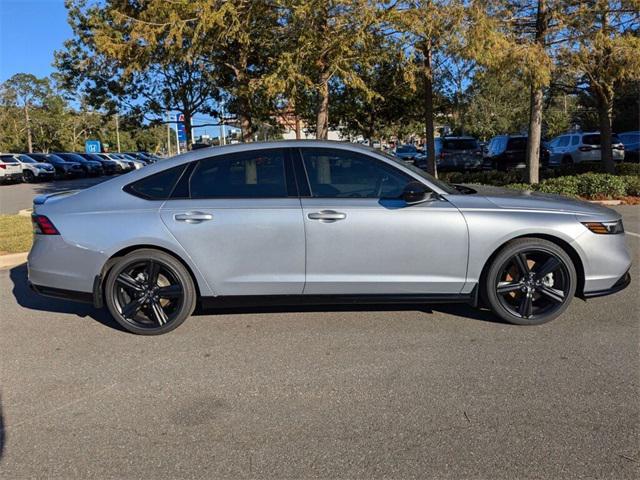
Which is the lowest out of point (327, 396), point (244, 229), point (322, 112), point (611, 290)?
point (327, 396)

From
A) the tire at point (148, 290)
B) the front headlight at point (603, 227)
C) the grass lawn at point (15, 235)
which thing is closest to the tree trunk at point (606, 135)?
the front headlight at point (603, 227)

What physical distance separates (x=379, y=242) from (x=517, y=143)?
63.3 feet

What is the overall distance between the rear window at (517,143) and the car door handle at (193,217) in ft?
64.7

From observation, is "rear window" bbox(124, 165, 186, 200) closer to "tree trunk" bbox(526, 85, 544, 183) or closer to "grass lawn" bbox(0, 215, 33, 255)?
"grass lawn" bbox(0, 215, 33, 255)

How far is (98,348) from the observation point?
4.39m

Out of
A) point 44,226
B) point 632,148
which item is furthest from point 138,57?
point 632,148

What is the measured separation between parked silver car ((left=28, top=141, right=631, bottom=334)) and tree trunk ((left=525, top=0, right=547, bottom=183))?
850cm

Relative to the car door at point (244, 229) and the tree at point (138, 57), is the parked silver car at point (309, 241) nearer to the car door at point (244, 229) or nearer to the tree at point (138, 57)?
the car door at point (244, 229)

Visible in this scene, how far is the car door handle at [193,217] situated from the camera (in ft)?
14.6

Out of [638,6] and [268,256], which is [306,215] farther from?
[638,6]

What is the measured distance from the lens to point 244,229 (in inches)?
174

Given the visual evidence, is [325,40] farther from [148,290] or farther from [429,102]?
[148,290]

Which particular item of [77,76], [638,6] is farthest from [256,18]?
[77,76]

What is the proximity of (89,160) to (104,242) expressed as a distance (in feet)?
120
